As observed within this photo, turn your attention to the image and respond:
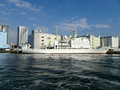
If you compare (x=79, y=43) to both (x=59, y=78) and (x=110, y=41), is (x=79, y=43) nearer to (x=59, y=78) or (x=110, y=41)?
(x=59, y=78)

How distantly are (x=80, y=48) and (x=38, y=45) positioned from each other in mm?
61065

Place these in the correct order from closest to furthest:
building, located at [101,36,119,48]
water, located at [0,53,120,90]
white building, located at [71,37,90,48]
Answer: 1. water, located at [0,53,120,90]
2. white building, located at [71,37,90,48]
3. building, located at [101,36,119,48]

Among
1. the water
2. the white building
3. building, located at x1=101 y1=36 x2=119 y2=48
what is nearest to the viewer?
the water

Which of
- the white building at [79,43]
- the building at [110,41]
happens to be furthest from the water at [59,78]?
the building at [110,41]

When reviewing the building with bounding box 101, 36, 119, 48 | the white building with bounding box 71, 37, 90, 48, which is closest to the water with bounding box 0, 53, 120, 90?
the white building with bounding box 71, 37, 90, 48

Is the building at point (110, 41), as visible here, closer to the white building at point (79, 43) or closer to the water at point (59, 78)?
the white building at point (79, 43)

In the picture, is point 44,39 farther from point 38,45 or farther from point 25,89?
point 25,89

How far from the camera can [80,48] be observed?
2827 inches

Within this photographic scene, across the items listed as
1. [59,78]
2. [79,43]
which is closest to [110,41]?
[79,43]

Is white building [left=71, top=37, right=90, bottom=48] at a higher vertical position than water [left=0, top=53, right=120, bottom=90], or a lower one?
higher

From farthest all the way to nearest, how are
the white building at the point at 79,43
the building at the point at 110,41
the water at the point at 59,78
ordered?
1. the building at the point at 110,41
2. the white building at the point at 79,43
3. the water at the point at 59,78

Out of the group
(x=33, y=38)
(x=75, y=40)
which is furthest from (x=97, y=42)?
(x=33, y=38)

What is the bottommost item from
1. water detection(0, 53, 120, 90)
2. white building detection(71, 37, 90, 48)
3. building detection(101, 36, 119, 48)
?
water detection(0, 53, 120, 90)

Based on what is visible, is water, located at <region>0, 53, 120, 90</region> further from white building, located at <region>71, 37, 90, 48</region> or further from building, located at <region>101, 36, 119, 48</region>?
building, located at <region>101, 36, 119, 48</region>
